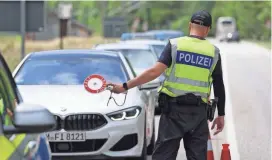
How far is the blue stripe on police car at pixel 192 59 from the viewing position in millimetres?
6711

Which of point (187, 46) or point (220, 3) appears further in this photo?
point (220, 3)

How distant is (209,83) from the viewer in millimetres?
6883

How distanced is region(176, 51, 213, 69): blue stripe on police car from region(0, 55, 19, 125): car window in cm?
197

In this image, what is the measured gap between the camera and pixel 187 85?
675 centimetres

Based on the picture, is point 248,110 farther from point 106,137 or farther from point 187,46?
point 187,46

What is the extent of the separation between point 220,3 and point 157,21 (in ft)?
48.9

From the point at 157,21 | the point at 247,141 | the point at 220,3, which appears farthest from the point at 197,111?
the point at 157,21

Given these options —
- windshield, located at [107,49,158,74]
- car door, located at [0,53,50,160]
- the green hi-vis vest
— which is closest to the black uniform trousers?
the green hi-vis vest

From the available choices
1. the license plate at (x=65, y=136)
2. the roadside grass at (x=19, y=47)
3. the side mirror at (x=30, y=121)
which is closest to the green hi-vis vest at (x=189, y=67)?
the license plate at (x=65, y=136)

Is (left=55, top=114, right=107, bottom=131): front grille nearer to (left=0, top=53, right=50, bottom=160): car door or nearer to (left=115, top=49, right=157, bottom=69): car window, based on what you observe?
(left=0, top=53, right=50, bottom=160): car door

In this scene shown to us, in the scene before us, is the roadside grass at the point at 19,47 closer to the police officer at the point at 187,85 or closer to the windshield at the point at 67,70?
the windshield at the point at 67,70

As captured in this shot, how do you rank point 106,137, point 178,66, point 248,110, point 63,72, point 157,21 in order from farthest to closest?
point 157,21
point 248,110
point 63,72
point 106,137
point 178,66

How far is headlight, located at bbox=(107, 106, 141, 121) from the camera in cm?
896

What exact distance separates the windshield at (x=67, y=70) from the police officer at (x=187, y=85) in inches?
144
